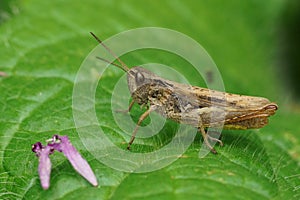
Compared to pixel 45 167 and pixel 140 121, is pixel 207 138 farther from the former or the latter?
pixel 45 167

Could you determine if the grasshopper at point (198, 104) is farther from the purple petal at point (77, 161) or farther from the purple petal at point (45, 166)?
the purple petal at point (45, 166)

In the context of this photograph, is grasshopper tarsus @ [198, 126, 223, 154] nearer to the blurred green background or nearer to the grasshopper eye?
the blurred green background

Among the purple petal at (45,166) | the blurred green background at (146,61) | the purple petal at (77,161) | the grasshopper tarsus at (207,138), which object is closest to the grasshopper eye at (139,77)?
the blurred green background at (146,61)

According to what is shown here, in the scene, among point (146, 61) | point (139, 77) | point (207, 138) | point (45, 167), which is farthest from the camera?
point (146, 61)

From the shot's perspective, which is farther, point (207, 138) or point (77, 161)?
point (207, 138)

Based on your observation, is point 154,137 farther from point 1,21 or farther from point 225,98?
point 1,21

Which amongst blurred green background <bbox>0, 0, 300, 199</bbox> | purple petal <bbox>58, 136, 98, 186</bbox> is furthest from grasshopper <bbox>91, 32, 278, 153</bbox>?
purple petal <bbox>58, 136, 98, 186</bbox>

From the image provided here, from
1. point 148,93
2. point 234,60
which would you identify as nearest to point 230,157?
point 148,93

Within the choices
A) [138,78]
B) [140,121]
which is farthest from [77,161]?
[138,78]
